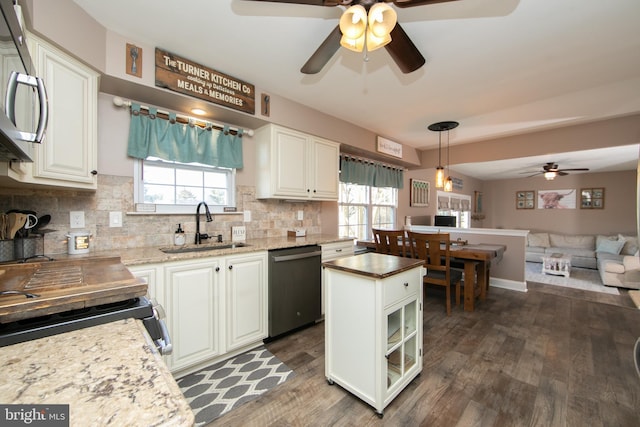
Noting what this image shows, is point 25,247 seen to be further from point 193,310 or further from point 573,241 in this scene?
point 573,241

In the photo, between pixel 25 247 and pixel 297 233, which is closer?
pixel 25 247

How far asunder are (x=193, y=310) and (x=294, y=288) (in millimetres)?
877

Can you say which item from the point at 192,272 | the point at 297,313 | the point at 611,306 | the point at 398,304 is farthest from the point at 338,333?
the point at 611,306

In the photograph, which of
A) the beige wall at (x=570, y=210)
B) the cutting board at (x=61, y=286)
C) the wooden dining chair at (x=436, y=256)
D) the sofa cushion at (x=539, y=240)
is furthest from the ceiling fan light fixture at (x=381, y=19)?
the beige wall at (x=570, y=210)

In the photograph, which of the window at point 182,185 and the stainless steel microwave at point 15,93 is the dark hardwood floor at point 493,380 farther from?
the stainless steel microwave at point 15,93

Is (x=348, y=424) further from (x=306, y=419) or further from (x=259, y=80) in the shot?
(x=259, y=80)

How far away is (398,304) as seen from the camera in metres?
1.63

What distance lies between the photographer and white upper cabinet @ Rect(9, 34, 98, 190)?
4.51 ft

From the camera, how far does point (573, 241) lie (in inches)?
245

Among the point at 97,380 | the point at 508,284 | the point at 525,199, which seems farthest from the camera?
the point at 525,199

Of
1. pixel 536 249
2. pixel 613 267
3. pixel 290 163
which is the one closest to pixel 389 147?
pixel 290 163

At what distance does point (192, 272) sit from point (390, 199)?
143 inches

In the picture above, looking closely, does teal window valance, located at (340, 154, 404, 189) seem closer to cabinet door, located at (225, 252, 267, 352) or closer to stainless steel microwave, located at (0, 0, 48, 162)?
cabinet door, located at (225, 252, 267, 352)

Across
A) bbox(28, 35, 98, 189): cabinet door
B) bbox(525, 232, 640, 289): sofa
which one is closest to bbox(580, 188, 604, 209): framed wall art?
bbox(525, 232, 640, 289): sofa
